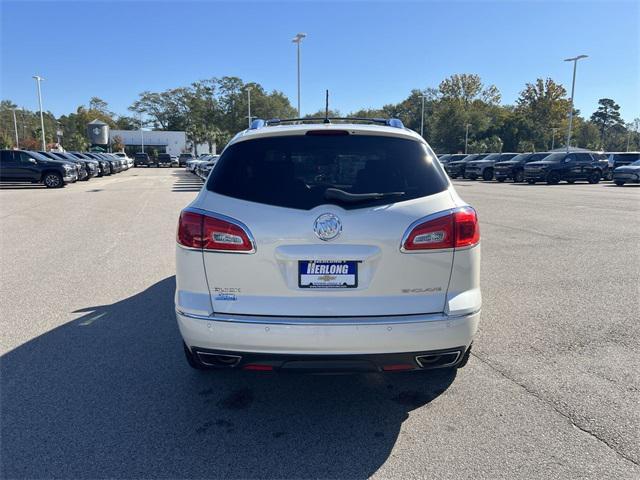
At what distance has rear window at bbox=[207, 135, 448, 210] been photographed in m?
2.93

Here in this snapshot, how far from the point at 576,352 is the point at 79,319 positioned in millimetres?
4897

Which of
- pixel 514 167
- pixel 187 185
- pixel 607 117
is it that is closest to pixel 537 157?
pixel 514 167

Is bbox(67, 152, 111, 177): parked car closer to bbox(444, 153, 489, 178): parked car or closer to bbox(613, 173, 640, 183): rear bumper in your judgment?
bbox(444, 153, 489, 178): parked car

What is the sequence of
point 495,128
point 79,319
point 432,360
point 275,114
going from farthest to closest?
point 275,114 < point 495,128 < point 79,319 < point 432,360

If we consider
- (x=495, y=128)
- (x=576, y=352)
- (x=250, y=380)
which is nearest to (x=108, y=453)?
(x=250, y=380)

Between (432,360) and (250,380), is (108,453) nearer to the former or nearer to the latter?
(250,380)

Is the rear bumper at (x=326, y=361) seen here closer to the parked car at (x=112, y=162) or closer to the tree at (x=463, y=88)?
the parked car at (x=112, y=162)

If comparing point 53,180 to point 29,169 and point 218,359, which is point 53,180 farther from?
point 218,359

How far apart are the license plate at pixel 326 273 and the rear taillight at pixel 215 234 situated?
0.34 meters

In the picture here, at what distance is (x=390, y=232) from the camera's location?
9.31 ft

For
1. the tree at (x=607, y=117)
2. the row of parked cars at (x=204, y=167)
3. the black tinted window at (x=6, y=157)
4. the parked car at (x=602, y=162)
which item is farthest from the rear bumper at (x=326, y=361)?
the tree at (x=607, y=117)

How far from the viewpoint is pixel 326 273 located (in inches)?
112

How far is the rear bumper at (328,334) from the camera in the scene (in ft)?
9.09

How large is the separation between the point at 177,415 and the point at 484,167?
113 ft
